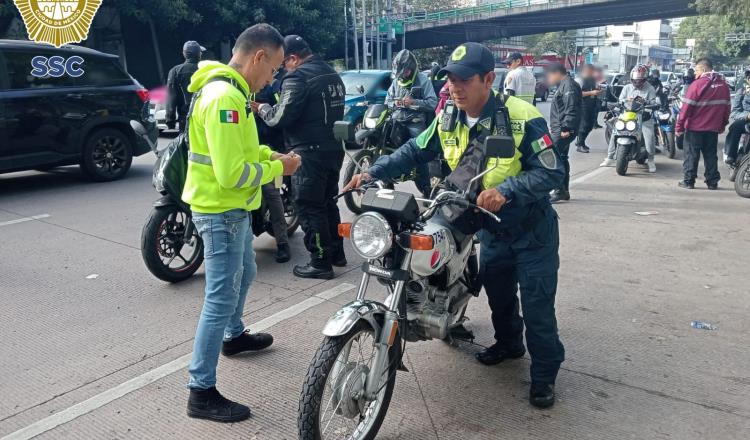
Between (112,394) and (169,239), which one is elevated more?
(169,239)

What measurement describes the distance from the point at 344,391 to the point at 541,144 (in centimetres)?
146

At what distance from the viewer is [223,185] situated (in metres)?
2.74

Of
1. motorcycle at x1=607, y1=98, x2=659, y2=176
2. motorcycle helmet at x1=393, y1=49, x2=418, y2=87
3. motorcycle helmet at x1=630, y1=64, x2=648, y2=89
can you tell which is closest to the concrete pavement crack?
motorcycle helmet at x1=393, y1=49, x2=418, y2=87

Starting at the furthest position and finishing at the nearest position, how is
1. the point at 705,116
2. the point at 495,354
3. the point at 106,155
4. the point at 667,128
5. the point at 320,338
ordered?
the point at 667,128
the point at 106,155
the point at 705,116
the point at 320,338
the point at 495,354

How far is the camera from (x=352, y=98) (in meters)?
12.8

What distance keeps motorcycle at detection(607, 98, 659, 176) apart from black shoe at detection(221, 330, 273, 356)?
7.83 metres

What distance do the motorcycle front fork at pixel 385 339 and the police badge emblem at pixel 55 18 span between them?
15540 mm

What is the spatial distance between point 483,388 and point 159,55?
87.6ft

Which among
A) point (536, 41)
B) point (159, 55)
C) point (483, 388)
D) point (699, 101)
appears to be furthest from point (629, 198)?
point (536, 41)

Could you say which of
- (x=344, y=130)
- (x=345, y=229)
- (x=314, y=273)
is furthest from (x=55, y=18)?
(x=345, y=229)

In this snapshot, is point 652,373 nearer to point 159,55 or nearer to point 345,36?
point 159,55

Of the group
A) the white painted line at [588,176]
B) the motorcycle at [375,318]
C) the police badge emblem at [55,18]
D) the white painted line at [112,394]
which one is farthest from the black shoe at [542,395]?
the police badge emblem at [55,18]

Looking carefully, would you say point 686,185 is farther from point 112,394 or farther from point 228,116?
point 112,394

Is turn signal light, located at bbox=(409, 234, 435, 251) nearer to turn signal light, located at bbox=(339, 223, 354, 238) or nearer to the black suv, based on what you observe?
turn signal light, located at bbox=(339, 223, 354, 238)
